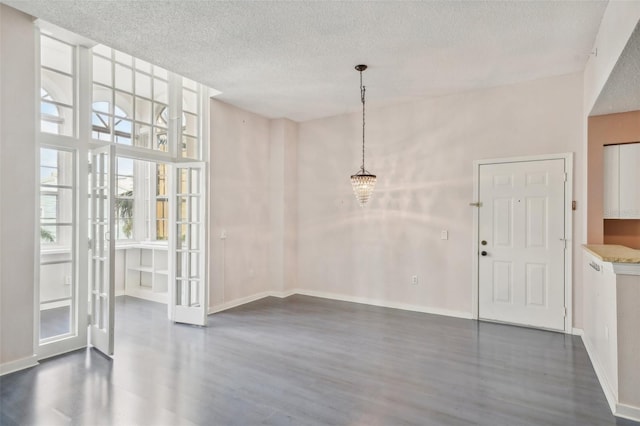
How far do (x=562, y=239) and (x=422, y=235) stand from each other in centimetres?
168

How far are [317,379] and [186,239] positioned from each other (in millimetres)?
2650

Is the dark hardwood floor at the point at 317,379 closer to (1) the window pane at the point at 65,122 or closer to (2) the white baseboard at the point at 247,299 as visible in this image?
(2) the white baseboard at the point at 247,299

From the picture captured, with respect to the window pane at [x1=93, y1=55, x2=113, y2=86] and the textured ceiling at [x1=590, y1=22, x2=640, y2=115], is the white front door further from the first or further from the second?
the window pane at [x1=93, y1=55, x2=113, y2=86]

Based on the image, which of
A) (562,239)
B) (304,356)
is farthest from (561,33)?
(304,356)

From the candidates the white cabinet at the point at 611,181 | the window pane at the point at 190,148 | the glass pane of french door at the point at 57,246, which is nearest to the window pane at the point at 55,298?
the glass pane of french door at the point at 57,246

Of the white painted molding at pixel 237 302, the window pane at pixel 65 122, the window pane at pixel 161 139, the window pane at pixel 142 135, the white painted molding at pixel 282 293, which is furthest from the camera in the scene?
the white painted molding at pixel 282 293

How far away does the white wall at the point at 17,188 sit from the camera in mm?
2994

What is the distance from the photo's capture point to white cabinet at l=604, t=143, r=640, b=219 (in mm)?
3580

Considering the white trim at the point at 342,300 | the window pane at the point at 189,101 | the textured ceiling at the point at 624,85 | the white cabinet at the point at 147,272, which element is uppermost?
the window pane at the point at 189,101

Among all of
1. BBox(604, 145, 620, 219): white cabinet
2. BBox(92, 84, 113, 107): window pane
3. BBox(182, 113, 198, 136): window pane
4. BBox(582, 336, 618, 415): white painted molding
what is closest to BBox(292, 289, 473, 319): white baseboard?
BBox(582, 336, 618, 415): white painted molding

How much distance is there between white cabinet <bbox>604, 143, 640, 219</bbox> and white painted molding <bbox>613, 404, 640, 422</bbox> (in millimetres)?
2011

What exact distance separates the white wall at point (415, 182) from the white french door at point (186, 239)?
2.05 m

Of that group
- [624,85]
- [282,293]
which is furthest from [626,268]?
[282,293]

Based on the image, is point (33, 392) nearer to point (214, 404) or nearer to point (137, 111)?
point (214, 404)
